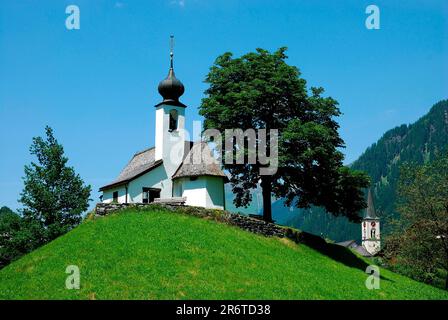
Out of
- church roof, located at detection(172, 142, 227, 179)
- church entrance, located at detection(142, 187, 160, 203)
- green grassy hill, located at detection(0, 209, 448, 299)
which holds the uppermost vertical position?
church roof, located at detection(172, 142, 227, 179)

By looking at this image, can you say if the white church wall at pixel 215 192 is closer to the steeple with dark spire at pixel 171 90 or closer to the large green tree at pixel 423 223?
the steeple with dark spire at pixel 171 90

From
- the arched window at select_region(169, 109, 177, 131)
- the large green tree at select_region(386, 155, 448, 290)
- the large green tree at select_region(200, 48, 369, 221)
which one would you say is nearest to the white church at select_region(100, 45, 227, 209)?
the arched window at select_region(169, 109, 177, 131)

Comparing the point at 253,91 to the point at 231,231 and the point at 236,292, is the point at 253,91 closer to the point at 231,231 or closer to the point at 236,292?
the point at 231,231

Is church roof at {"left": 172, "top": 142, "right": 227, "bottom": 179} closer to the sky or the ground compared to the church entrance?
closer to the sky

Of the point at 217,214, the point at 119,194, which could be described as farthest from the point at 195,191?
the point at 119,194

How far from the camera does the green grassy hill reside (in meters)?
25.8

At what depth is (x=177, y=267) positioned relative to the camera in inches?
1121

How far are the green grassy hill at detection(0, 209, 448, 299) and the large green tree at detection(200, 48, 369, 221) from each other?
235 inches

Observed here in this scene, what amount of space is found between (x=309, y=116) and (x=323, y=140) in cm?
366

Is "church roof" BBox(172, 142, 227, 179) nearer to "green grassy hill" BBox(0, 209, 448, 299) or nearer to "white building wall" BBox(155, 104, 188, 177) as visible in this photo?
"white building wall" BBox(155, 104, 188, 177)

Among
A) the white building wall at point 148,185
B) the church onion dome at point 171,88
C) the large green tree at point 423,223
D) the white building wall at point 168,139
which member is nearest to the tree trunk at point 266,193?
the white building wall at point 168,139

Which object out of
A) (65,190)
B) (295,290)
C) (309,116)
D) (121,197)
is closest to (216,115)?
(309,116)

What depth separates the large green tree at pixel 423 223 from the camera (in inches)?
1862

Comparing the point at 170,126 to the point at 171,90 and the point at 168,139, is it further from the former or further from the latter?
the point at 171,90
